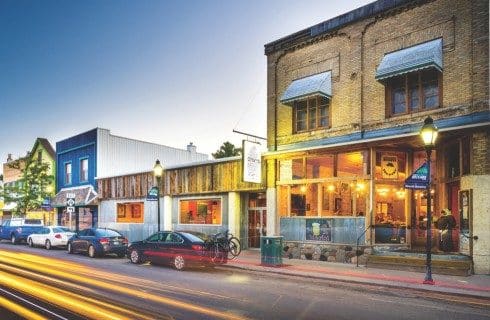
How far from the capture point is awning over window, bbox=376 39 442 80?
15.3 metres

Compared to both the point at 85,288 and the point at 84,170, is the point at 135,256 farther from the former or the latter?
the point at 84,170

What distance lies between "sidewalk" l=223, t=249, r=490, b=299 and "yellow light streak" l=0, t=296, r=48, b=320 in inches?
325

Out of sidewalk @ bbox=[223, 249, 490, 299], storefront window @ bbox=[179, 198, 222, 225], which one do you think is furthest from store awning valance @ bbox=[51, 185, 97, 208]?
sidewalk @ bbox=[223, 249, 490, 299]

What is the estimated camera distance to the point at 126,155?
115ft

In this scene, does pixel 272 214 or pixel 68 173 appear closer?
pixel 272 214

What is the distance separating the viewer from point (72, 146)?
3616 cm

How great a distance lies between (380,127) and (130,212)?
18.8 m

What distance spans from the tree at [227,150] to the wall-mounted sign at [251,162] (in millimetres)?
37312

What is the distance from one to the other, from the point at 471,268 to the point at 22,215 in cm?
3665

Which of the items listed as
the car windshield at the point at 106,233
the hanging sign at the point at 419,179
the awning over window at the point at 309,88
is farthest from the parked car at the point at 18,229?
the hanging sign at the point at 419,179

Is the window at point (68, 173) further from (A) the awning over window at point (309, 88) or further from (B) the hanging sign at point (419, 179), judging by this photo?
(B) the hanging sign at point (419, 179)

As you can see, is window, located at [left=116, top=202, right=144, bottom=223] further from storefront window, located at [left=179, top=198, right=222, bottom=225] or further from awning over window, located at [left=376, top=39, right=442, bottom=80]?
awning over window, located at [left=376, top=39, right=442, bottom=80]

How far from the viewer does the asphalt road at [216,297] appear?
Answer: 8648mm

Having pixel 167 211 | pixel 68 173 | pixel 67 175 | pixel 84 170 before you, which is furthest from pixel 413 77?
pixel 67 175
